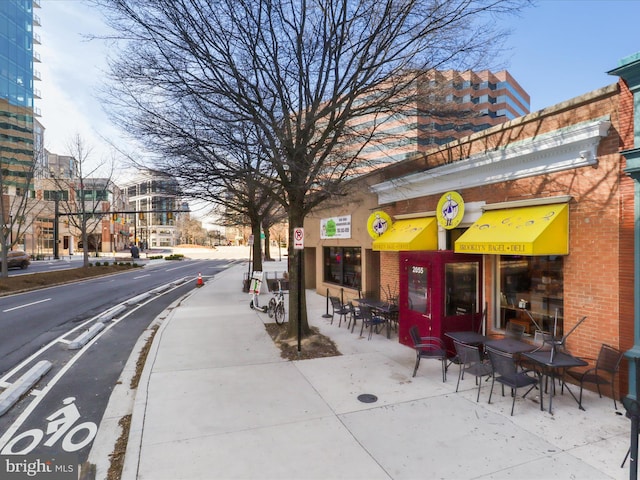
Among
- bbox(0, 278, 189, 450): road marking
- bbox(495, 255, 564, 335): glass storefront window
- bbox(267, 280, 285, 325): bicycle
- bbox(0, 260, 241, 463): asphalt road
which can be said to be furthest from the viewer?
bbox(267, 280, 285, 325): bicycle

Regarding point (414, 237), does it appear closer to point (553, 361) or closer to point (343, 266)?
point (553, 361)

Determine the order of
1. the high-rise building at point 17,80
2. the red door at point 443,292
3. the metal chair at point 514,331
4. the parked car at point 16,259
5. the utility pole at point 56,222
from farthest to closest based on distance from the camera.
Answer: the high-rise building at point 17,80, the utility pole at point 56,222, the parked car at point 16,259, the red door at point 443,292, the metal chair at point 514,331

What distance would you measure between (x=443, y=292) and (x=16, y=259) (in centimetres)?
3782

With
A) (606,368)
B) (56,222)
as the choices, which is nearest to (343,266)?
(606,368)

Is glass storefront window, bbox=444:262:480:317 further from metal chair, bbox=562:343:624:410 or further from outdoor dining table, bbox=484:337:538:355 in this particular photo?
metal chair, bbox=562:343:624:410

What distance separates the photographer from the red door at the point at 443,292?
7.88 m

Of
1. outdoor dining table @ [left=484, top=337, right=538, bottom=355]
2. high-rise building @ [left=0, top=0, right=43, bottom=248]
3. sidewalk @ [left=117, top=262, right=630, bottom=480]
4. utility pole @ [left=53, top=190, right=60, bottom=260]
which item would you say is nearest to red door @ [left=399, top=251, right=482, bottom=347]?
sidewalk @ [left=117, top=262, right=630, bottom=480]

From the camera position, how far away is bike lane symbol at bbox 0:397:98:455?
455cm

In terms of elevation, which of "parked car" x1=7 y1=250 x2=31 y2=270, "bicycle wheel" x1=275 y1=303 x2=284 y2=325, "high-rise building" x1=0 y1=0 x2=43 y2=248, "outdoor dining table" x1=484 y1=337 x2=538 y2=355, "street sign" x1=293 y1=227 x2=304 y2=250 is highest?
"high-rise building" x1=0 y1=0 x2=43 y2=248

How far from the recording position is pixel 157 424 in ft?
16.1

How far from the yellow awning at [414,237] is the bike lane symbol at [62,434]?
7751 mm

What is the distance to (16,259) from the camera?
31.1m

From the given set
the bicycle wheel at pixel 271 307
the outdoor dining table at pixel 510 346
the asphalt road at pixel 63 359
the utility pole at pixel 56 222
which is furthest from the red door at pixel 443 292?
the utility pole at pixel 56 222

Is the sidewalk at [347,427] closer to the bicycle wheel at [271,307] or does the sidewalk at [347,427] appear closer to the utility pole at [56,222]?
the bicycle wheel at [271,307]
